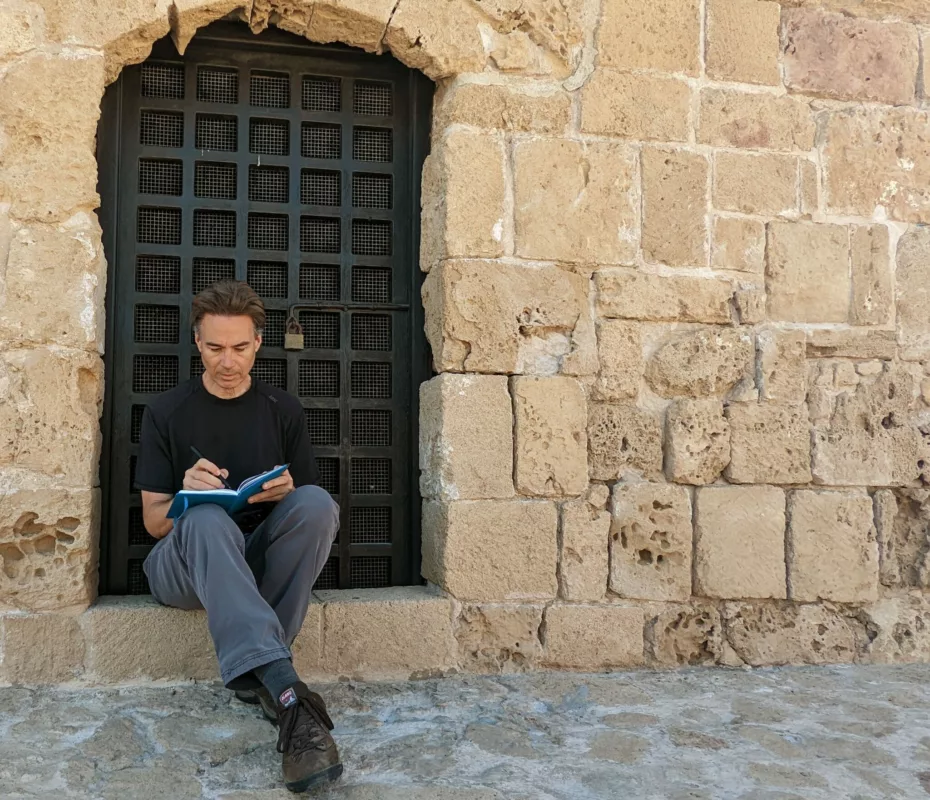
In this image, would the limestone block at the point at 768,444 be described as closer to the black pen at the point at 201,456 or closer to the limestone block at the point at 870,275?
the limestone block at the point at 870,275

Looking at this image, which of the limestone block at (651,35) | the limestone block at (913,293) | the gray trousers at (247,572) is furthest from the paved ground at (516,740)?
the limestone block at (651,35)

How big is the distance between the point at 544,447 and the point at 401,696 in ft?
3.71

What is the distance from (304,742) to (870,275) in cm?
318

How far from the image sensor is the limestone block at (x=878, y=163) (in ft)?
13.6

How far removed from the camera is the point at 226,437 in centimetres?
334

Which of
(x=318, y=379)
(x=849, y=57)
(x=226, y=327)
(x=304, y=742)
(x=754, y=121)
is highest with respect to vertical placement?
(x=849, y=57)

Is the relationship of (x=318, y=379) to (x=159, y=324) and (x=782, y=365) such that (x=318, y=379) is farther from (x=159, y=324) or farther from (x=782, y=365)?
(x=782, y=365)

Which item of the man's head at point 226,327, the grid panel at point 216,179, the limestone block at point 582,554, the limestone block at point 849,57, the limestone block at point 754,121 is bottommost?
the limestone block at point 582,554

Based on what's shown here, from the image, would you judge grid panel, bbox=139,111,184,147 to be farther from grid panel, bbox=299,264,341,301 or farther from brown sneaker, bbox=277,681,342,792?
brown sneaker, bbox=277,681,342,792

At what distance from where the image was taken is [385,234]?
400 centimetres

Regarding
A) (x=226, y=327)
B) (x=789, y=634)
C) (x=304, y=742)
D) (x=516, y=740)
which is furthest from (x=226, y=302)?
(x=789, y=634)

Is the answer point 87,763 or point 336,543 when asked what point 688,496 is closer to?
point 336,543

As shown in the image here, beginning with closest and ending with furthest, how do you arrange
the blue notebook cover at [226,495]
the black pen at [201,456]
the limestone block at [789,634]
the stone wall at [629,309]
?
the blue notebook cover at [226,495]
the black pen at [201,456]
the stone wall at [629,309]
the limestone block at [789,634]

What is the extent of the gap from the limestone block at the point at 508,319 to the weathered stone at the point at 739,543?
813 millimetres
